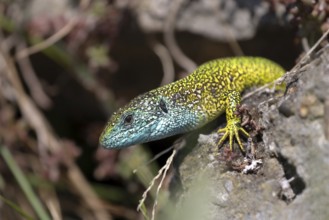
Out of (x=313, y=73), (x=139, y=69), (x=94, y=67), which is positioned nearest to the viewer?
(x=313, y=73)

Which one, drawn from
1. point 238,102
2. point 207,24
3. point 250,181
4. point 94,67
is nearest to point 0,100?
point 94,67

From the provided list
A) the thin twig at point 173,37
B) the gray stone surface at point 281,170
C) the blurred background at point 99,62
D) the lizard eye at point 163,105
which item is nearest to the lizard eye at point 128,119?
the lizard eye at point 163,105

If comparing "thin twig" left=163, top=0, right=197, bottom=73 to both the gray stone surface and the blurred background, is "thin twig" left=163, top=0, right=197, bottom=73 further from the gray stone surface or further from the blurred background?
the gray stone surface

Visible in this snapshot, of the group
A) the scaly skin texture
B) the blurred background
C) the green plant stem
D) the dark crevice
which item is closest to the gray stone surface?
the dark crevice

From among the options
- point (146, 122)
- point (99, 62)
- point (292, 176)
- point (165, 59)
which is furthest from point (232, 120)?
point (99, 62)

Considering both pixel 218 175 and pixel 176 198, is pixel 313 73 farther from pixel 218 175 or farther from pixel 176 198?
pixel 176 198

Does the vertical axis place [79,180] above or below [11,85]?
below

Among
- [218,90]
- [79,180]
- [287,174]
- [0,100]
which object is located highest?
[0,100]
